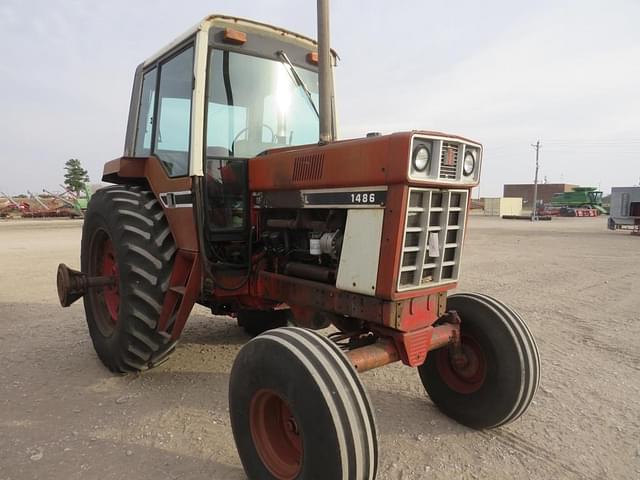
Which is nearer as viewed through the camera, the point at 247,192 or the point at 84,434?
the point at 84,434

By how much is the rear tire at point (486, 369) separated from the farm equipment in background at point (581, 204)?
1723 inches

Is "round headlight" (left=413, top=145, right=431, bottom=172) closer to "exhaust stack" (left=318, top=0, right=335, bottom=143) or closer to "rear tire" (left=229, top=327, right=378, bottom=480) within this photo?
"exhaust stack" (left=318, top=0, right=335, bottom=143)

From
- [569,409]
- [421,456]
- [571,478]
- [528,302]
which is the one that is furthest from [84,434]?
[528,302]

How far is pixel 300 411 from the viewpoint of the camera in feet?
7.11

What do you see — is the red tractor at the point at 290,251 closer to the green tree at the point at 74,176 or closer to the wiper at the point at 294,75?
the wiper at the point at 294,75

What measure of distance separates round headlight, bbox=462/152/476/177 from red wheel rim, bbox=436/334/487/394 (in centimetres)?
121

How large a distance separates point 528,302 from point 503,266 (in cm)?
357

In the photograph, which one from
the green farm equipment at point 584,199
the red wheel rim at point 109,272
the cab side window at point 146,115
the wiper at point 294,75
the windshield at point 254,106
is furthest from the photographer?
the green farm equipment at point 584,199

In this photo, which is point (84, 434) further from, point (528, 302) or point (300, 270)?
point (528, 302)

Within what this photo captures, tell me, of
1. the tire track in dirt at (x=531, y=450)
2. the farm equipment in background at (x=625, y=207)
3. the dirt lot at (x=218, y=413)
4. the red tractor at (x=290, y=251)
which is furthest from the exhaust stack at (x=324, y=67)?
the farm equipment in background at (x=625, y=207)

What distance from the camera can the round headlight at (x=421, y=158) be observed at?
2.37 m

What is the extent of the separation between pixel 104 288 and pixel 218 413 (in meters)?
1.81

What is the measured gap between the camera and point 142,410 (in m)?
3.32

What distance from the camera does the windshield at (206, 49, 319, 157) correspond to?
347 cm
